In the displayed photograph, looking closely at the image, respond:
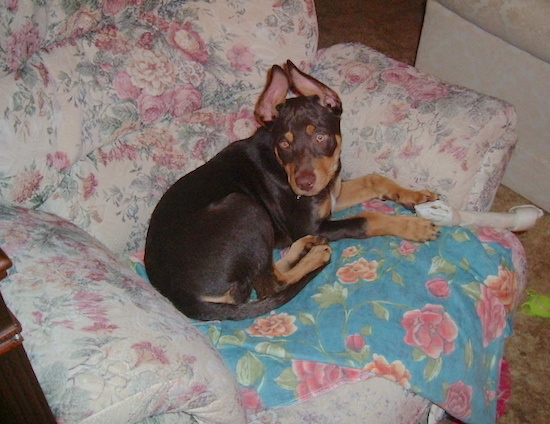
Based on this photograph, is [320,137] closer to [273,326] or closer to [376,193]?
[376,193]

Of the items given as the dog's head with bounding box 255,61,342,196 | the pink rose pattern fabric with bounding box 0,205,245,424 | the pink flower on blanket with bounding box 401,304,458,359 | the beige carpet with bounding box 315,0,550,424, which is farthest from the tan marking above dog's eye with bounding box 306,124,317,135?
the beige carpet with bounding box 315,0,550,424

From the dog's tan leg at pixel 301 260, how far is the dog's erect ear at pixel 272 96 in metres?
0.49

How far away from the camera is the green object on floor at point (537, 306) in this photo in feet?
7.94

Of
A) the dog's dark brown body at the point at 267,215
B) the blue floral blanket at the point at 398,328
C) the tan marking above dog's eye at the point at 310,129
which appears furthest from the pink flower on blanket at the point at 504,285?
the tan marking above dog's eye at the point at 310,129

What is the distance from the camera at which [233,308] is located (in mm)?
1792

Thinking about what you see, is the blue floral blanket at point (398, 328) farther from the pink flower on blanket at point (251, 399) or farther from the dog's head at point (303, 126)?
the dog's head at point (303, 126)

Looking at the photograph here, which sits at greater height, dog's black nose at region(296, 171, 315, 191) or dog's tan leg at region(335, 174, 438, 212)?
dog's black nose at region(296, 171, 315, 191)

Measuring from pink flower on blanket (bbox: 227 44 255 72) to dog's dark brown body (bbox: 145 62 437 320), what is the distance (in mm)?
188

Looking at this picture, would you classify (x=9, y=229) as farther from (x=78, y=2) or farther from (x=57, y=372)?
(x=78, y=2)

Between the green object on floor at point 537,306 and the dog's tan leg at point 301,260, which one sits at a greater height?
the dog's tan leg at point 301,260

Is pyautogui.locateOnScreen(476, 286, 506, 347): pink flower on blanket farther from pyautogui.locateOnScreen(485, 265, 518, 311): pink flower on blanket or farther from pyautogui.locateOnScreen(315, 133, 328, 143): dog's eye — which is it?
pyautogui.locateOnScreen(315, 133, 328, 143): dog's eye

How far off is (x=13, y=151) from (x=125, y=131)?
0.42 meters

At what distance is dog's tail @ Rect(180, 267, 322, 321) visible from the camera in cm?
179

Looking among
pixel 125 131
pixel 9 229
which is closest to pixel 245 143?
pixel 125 131
